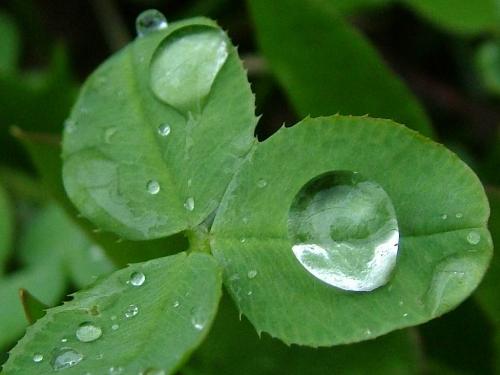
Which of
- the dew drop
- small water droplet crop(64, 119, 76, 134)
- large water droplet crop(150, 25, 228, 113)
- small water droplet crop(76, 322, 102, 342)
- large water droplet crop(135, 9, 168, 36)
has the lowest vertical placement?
small water droplet crop(76, 322, 102, 342)

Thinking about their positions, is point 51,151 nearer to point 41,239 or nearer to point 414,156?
point 41,239

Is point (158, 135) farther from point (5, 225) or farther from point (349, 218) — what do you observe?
point (5, 225)

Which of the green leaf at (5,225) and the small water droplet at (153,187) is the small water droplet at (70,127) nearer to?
the small water droplet at (153,187)

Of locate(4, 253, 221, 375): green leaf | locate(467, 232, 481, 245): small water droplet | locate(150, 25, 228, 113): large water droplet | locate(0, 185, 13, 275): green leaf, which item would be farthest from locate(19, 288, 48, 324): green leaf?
locate(0, 185, 13, 275): green leaf

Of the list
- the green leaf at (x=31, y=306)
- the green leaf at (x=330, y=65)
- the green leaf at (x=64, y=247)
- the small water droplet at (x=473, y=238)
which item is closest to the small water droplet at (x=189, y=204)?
the green leaf at (x=31, y=306)

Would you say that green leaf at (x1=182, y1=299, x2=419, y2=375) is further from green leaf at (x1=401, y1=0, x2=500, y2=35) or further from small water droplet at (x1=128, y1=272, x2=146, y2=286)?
green leaf at (x1=401, y1=0, x2=500, y2=35)

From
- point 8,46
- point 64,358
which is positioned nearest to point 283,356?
point 64,358

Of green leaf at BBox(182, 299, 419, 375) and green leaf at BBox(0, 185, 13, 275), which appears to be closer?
green leaf at BBox(182, 299, 419, 375)
